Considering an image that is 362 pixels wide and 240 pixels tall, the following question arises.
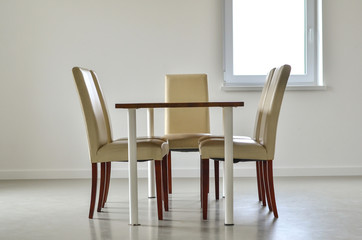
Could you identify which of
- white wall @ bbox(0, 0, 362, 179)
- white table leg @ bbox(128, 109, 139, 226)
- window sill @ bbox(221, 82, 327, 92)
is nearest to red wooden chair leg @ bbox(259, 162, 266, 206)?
white table leg @ bbox(128, 109, 139, 226)

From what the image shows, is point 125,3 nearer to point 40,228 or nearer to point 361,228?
point 40,228

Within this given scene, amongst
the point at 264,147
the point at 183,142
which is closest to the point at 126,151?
the point at 264,147

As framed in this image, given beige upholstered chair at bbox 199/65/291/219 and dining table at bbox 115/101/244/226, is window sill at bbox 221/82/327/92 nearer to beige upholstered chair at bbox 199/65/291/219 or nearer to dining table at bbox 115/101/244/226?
beige upholstered chair at bbox 199/65/291/219

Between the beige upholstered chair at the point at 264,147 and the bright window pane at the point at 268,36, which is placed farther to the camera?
the bright window pane at the point at 268,36

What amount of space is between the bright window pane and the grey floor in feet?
4.18

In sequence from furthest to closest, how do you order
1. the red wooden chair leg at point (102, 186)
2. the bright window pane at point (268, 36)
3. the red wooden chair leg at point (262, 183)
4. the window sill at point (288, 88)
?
the bright window pane at point (268, 36), the window sill at point (288, 88), the red wooden chair leg at point (262, 183), the red wooden chair leg at point (102, 186)

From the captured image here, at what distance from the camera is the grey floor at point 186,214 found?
2.68 metres

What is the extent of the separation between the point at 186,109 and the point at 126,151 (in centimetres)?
138

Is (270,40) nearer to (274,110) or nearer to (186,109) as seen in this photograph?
(186,109)

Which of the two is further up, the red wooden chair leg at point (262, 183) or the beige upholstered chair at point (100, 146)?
the beige upholstered chair at point (100, 146)

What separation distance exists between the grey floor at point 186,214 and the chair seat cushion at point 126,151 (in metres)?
0.37

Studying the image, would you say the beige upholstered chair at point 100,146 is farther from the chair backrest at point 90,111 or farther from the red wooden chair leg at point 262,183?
the red wooden chair leg at point 262,183

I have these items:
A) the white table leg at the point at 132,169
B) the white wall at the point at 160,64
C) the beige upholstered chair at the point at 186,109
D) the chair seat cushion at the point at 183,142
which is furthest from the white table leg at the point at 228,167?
the white wall at the point at 160,64

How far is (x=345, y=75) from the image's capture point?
509cm
